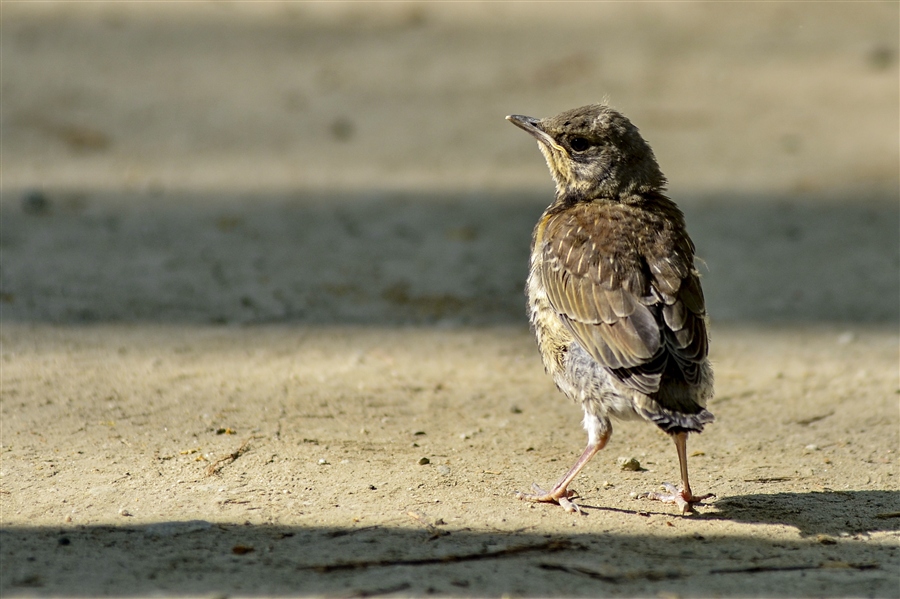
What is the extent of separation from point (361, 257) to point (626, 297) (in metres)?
3.97

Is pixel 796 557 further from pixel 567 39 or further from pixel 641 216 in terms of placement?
pixel 567 39

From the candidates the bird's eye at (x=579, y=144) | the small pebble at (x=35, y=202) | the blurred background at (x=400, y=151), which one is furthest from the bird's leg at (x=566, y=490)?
the small pebble at (x=35, y=202)

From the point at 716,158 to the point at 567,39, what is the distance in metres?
2.85

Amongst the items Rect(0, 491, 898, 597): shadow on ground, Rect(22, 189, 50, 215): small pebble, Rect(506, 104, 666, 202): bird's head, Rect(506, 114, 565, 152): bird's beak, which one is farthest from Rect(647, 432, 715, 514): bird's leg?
Rect(22, 189, 50, 215): small pebble

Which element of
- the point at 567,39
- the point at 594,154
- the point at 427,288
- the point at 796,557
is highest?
the point at 567,39

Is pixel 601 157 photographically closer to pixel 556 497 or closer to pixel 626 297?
pixel 626 297

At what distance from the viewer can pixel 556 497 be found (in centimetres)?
500

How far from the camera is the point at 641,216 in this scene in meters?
5.41

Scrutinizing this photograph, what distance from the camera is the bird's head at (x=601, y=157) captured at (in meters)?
5.77

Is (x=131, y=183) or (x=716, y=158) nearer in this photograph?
(x=131, y=183)

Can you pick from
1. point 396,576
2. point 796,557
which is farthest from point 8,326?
point 796,557

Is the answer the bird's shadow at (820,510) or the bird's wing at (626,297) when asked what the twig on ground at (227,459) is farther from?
the bird's shadow at (820,510)

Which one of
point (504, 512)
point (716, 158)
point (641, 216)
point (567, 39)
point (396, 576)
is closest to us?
point (396, 576)

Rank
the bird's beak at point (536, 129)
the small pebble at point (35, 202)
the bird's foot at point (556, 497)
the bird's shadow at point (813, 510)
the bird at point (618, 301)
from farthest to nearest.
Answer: the small pebble at point (35, 202)
the bird's beak at point (536, 129)
the bird's foot at point (556, 497)
the bird's shadow at point (813, 510)
the bird at point (618, 301)
